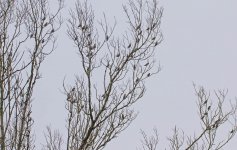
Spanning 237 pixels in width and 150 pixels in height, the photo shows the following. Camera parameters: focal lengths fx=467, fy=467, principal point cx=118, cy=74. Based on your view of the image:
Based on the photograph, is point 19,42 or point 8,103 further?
point 19,42

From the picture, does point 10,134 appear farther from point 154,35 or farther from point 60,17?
point 154,35

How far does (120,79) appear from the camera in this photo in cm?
664

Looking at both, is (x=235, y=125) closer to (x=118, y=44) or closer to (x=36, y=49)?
(x=118, y=44)

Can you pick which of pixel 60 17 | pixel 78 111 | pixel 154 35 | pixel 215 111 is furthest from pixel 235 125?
pixel 60 17

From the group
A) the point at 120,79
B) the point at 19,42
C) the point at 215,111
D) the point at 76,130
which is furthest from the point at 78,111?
the point at 215,111

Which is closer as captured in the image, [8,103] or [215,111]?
[8,103]

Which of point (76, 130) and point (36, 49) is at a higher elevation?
point (36, 49)

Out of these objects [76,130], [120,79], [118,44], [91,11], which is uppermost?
[91,11]

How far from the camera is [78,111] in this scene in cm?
666

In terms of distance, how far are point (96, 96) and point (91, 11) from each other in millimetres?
1295

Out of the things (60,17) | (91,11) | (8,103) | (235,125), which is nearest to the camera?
(8,103)

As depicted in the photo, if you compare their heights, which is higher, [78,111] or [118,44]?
[118,44]

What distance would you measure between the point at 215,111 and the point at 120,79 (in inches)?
79.6

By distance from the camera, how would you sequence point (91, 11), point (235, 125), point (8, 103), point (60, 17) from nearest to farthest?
point (8, 103) → point (91, 11) → point (60, 17) → point (235, 125)
